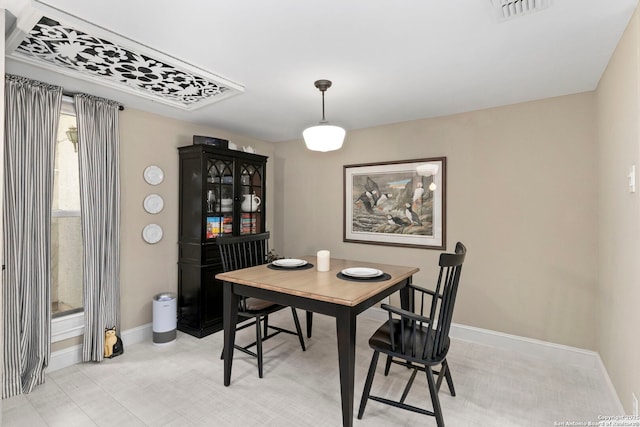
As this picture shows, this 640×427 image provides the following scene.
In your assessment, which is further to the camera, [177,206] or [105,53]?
[177,206]

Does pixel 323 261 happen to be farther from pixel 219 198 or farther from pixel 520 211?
pixel 520 211

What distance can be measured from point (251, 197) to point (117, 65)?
2018 mm

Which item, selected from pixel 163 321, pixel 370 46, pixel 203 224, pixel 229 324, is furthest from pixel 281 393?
pixel 370 46

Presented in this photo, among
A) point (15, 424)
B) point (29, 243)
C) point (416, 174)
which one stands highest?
point (416, 174)

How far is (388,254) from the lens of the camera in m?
3.73

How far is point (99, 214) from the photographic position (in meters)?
2.85

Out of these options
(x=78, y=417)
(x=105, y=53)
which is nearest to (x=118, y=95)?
(x=105, y=53)

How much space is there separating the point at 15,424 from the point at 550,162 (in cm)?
431

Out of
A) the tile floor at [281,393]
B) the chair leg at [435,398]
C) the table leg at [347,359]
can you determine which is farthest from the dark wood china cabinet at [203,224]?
the chair leg at [435,398]

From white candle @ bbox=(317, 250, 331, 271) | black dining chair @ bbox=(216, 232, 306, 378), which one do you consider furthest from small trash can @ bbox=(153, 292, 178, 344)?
white candle @ bbox=(317, 250, 331, 271)

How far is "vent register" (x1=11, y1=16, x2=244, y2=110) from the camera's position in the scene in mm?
1890

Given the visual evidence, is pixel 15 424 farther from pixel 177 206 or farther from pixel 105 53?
pixel 105 53

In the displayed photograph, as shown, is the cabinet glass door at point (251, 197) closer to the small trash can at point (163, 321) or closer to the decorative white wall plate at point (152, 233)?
the decorative white wall plate at point (152, 233)

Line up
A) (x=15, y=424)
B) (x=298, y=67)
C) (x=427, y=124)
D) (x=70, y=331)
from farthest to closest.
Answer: (x=427, y=124) < (x=70, y=331) < (x=298, y=67) < (x=15, y=424)
